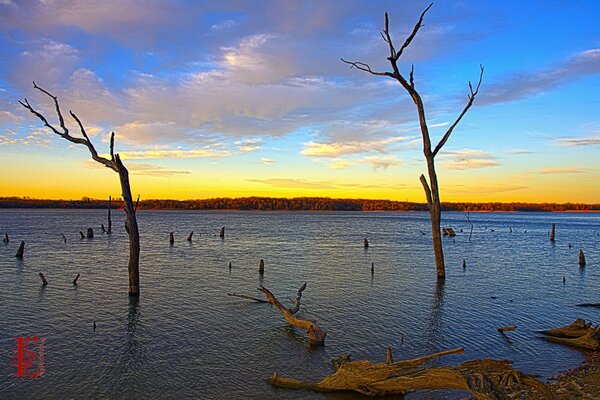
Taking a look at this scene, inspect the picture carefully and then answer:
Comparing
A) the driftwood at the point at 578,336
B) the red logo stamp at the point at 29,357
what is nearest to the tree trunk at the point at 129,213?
the red logo stamp at the point at 29,357

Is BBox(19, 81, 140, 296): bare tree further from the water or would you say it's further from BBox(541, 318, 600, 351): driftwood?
BBox(541, 318, 600, 351): driftwood

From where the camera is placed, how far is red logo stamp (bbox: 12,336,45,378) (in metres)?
11.0

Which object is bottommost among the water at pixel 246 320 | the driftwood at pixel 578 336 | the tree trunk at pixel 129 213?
the water at pixel 246 320

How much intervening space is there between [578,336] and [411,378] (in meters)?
7.57

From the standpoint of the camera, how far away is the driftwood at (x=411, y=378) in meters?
8.48

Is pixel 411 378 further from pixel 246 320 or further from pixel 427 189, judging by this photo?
pixel 427 189

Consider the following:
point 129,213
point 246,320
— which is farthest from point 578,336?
point 129,213

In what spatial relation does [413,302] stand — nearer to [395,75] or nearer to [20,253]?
[395,75]

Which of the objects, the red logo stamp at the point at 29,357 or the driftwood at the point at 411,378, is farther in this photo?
Result: the red logo stamp at the point at 29,357

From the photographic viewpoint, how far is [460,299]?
20406mm

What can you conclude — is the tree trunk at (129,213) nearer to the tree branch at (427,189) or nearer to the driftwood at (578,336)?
the tree branch at (427,189)

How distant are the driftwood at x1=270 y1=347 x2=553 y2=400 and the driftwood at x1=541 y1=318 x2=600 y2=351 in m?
4.48

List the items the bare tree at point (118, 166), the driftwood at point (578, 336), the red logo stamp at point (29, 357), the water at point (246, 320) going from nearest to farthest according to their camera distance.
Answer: the water at point (246, 320) → the red logo stamp at point (29, 357) → the driftwood at point (578, 336) → the bare tree at point (118, 166)

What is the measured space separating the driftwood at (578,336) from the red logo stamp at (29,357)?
14.3m
